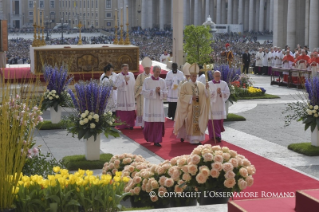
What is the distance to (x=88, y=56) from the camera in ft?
63.7

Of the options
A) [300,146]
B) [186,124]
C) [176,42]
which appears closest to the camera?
[300,146]

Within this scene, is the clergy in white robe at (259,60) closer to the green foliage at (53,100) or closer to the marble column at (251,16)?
the green foliage at (53,100)

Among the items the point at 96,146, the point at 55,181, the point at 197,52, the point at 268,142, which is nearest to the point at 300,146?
the point at 268,142

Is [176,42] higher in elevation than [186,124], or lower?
higher

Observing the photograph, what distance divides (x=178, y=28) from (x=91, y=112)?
1103cm

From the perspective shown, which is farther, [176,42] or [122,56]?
[176,42]

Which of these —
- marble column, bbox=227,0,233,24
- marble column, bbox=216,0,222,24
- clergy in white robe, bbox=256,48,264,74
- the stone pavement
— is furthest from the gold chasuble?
marble column, bbox=216,0,222,24

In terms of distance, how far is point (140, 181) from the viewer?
24.5ft

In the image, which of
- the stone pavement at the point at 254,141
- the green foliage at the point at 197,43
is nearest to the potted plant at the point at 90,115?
the stone pavement at the point at 254,141

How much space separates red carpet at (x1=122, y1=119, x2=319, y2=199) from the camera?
8812mm

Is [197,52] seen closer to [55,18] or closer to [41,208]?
[41,208]

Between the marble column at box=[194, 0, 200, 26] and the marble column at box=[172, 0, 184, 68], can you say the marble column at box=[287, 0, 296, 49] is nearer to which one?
the marble column at box=[172, 0, 184, 68]

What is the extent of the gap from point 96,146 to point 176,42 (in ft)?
36.0

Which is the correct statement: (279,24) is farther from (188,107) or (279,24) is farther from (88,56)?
(188,107)
